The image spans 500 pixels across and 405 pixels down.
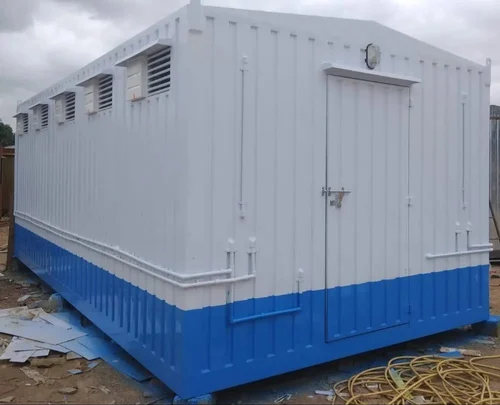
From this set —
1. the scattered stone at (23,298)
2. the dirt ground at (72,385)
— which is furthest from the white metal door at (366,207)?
the scattered stone at (23,298)

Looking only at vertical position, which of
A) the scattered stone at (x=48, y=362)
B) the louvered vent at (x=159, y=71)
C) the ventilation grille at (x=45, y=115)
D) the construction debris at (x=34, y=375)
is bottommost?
the construction debris at (x=34, y=375)

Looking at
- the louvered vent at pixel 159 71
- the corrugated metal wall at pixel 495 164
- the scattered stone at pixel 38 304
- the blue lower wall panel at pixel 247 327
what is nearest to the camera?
the blue lower wall panel at pixel 247 327

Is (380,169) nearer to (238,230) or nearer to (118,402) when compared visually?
(238,230)

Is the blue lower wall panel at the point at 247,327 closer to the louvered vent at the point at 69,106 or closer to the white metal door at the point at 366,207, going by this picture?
the white metal door at the point at 366,207

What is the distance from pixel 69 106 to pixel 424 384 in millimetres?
5122

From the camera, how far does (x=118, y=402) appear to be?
458 centimetres

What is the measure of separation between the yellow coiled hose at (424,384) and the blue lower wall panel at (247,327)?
25cm

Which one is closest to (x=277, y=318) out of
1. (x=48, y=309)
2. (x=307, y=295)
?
(x=307, y=295)

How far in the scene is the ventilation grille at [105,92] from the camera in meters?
5.69

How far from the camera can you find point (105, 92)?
19.2ft

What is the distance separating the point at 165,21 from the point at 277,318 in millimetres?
2483

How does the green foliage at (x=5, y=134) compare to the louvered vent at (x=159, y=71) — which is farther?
the green foliage at (x=5, y=134)

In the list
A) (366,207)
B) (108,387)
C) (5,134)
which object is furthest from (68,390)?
(5,134)

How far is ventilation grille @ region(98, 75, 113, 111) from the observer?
18.7 feet
